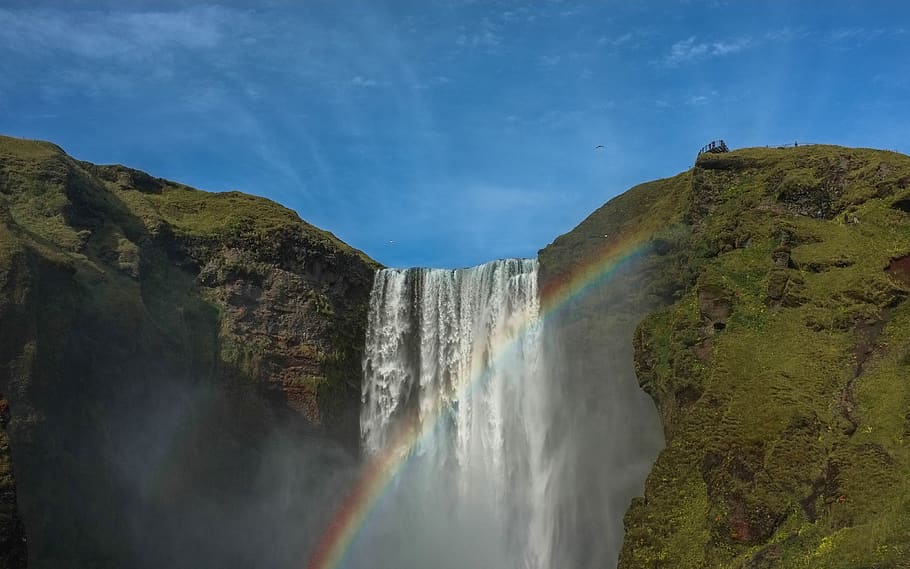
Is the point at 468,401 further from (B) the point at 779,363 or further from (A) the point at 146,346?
(B) the point at 779,363

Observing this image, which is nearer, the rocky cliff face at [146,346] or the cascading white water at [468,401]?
the rocky cliff face at [146,346]

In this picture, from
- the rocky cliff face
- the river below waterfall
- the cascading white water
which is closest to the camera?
the rocky cliff face

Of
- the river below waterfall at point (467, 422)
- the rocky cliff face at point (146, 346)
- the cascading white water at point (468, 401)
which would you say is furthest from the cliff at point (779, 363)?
the rocky cliff face at point (146, 346)

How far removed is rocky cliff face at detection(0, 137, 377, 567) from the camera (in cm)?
3547

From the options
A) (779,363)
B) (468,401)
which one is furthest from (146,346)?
(779,363)

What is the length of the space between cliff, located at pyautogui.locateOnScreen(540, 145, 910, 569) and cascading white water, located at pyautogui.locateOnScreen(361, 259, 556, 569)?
8.03 m

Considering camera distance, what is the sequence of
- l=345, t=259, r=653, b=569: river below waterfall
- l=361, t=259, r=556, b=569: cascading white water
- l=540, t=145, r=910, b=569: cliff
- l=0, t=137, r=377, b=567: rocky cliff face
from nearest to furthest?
l=540, t=145, r=910, b=569: cliff < l=0, t=137, r=377, b=567: rocky cliff face < l=345, t=259, r=653, b=569: river below waterfall < l=361, t=259, r=556, b=569: cascading white water

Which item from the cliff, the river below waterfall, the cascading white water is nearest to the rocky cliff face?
the cascading white water

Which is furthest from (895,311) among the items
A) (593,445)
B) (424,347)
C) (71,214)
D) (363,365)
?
(71,214)

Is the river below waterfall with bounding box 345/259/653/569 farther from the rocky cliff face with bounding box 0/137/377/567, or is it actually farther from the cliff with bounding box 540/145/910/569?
the cliff with bounding box 540/145/910/569

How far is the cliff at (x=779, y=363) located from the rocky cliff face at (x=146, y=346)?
20.3 metres

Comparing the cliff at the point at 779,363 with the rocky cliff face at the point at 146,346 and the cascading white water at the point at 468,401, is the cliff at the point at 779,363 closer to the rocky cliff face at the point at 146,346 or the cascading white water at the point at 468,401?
the cascading white water at the point at 468,401

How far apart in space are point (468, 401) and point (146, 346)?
18.7 m

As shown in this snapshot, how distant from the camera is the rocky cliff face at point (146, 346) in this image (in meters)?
35.5
